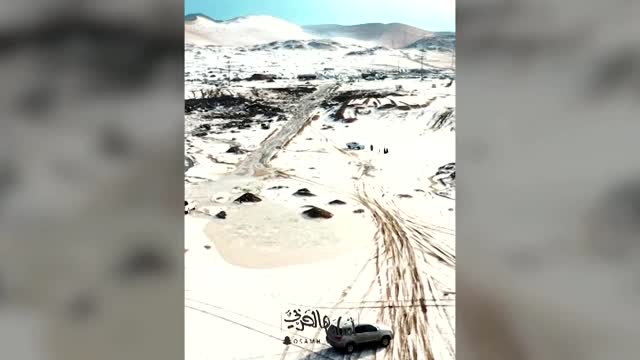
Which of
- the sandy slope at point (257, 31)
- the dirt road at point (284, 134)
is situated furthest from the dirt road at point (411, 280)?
the sandy slope at point (257, 31)

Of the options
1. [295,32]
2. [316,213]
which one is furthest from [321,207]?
[295,32]

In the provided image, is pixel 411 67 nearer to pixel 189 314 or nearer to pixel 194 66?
pixel 194 66

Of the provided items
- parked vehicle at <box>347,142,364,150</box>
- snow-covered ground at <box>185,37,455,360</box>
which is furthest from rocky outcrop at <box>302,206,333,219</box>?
parked vehicle at <box>347,142,364,150</box>

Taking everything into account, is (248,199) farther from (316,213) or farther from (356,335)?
(356,335)
